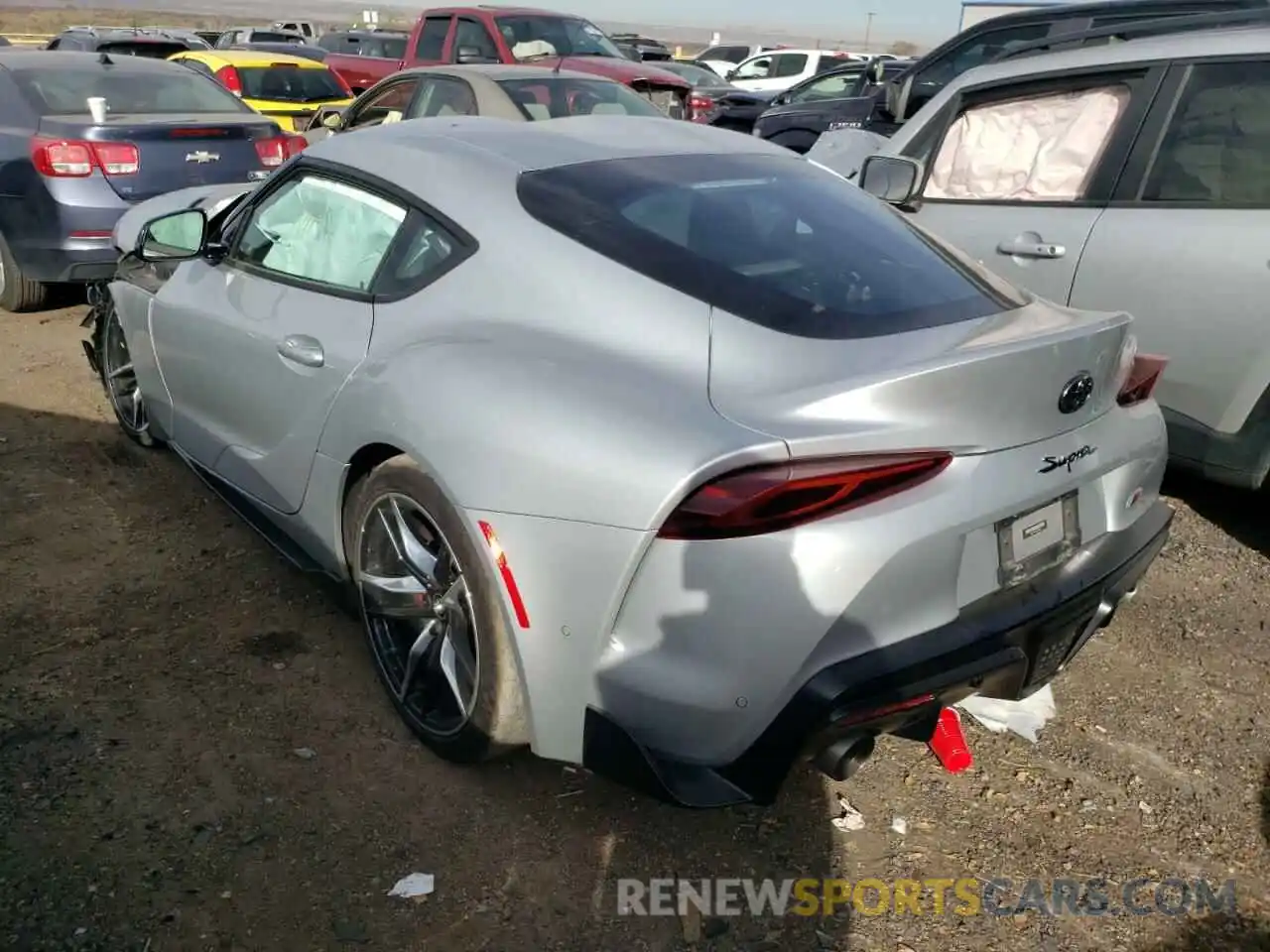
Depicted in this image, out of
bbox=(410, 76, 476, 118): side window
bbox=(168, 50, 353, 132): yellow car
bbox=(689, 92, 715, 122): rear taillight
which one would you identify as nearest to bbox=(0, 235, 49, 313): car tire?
bbox=(410, 76, 476, 118): side window

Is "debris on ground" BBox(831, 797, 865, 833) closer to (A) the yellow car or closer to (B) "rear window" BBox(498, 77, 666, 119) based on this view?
(B) "rear window" BBox(498, 77, 666, 119)

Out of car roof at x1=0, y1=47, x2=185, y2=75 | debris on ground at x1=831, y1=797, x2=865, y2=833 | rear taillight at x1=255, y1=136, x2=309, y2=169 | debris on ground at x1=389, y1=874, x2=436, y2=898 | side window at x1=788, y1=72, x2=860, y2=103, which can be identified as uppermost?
car roof at x1=0, y1=47, x2=185, y2=75

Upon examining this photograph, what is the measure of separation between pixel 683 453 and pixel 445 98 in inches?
259

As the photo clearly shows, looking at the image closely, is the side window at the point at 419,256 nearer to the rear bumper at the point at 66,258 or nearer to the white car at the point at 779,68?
the rear bumper at the point at 66,258

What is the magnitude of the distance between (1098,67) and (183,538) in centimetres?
392

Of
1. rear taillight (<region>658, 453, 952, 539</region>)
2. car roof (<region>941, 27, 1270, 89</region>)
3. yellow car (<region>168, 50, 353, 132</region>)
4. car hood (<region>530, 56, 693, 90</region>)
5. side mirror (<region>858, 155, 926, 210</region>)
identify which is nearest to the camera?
rear taillight (<region>658, 453, 952, 539</region>)

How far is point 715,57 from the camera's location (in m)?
31.4

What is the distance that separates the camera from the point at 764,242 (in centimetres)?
258

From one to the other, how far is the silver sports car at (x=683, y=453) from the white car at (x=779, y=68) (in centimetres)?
1959

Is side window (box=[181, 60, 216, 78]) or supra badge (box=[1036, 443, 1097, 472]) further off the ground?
side window (box=[181, 60, 216, 78])

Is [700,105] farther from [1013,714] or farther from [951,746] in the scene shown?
[951,746]

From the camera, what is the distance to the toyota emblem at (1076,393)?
2.24 m

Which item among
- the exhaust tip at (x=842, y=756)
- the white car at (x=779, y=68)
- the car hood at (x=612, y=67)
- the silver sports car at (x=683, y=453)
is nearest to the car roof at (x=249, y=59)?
the car hood at (x=612, y=67)

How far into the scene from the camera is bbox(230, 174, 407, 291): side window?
2.93 meters
